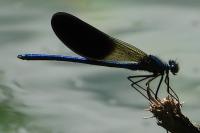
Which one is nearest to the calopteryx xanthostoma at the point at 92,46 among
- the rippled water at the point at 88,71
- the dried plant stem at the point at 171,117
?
the rippled water at the point at 88,71

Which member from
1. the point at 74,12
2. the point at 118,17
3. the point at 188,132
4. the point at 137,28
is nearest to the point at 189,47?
the point at 137,28

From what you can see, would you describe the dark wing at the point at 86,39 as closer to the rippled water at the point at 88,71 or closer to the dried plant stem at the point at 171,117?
the rippled water at the point at 88,71

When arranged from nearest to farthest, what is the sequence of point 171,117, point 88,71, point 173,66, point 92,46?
1. point 171,117
2. point 173,66
3. point 92,46
4. point 88,71

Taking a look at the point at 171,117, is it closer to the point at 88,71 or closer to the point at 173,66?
the point at 173,66

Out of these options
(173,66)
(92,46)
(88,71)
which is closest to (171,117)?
(173,66)

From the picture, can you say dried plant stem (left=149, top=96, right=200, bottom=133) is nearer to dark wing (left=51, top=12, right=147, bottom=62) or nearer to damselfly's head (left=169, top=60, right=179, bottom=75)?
damselfly's head (left=169, top=60, right=179, bottom=75)

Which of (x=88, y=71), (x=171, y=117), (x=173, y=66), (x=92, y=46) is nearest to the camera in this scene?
(x=171, y=117)
